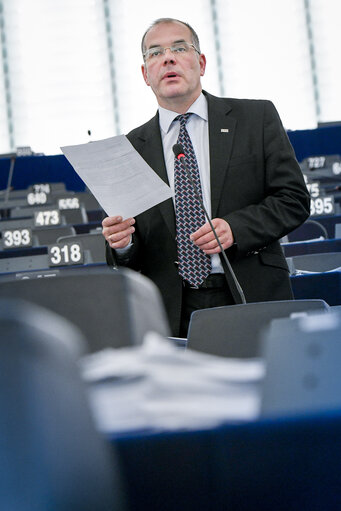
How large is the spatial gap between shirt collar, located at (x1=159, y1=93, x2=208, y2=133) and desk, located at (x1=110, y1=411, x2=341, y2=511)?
5.20 ft

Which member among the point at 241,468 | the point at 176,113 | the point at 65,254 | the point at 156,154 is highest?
the point at 176,113

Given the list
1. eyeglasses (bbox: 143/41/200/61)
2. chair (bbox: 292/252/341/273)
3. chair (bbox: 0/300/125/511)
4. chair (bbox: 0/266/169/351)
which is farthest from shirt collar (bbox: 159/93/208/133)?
chair (bbox: 292/252/341/273)

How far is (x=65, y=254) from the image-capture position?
4852mm

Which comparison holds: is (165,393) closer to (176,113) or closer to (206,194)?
(206,194)

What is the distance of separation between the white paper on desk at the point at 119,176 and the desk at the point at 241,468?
3.88ft

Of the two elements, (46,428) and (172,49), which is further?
(172,49)

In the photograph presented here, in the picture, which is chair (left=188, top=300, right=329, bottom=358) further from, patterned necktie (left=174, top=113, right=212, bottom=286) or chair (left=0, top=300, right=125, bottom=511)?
chair (left=0, top=300, right=125, bottom=511)

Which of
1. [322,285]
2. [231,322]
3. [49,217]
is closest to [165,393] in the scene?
[231,322]

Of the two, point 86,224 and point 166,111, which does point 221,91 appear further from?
point 166,111

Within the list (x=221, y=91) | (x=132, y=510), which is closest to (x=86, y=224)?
(x=132, y=510)

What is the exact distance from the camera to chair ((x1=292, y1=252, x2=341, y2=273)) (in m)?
4.19

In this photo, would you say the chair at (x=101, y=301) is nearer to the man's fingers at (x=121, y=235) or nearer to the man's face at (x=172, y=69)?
the man's fingers at (x=121, y=235)

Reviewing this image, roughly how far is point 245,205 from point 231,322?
2.39 ft

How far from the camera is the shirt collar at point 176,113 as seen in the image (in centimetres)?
230
